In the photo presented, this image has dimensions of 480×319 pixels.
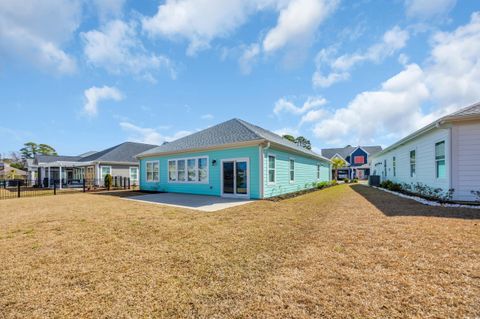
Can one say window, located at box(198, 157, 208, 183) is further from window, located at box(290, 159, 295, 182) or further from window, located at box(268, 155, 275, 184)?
Result: window, located at box(290, 159, 295, 182)

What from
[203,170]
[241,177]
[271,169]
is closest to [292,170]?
[271,169]

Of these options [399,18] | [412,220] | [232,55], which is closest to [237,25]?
[232,55]

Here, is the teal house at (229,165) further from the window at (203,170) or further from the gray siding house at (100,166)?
the gray siding house at (100,166)

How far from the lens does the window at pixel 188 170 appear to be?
12663 mm

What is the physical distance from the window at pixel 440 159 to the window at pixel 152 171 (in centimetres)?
1579

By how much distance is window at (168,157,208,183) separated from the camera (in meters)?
12.7

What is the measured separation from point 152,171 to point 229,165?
773 cm

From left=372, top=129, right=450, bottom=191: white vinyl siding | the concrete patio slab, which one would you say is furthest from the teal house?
left=372, top=129, right=450, bottom=191: white vinyl siding

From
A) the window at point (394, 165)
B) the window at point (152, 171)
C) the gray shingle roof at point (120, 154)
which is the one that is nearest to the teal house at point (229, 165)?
the window at point (152, 171)

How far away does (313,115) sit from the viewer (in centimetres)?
2180

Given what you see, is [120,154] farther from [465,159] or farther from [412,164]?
[465,159]

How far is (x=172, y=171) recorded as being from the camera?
48.0 ft

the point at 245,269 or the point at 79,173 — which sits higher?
the point at 79,173

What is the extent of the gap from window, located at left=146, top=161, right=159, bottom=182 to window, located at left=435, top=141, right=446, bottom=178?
51.8 feet
